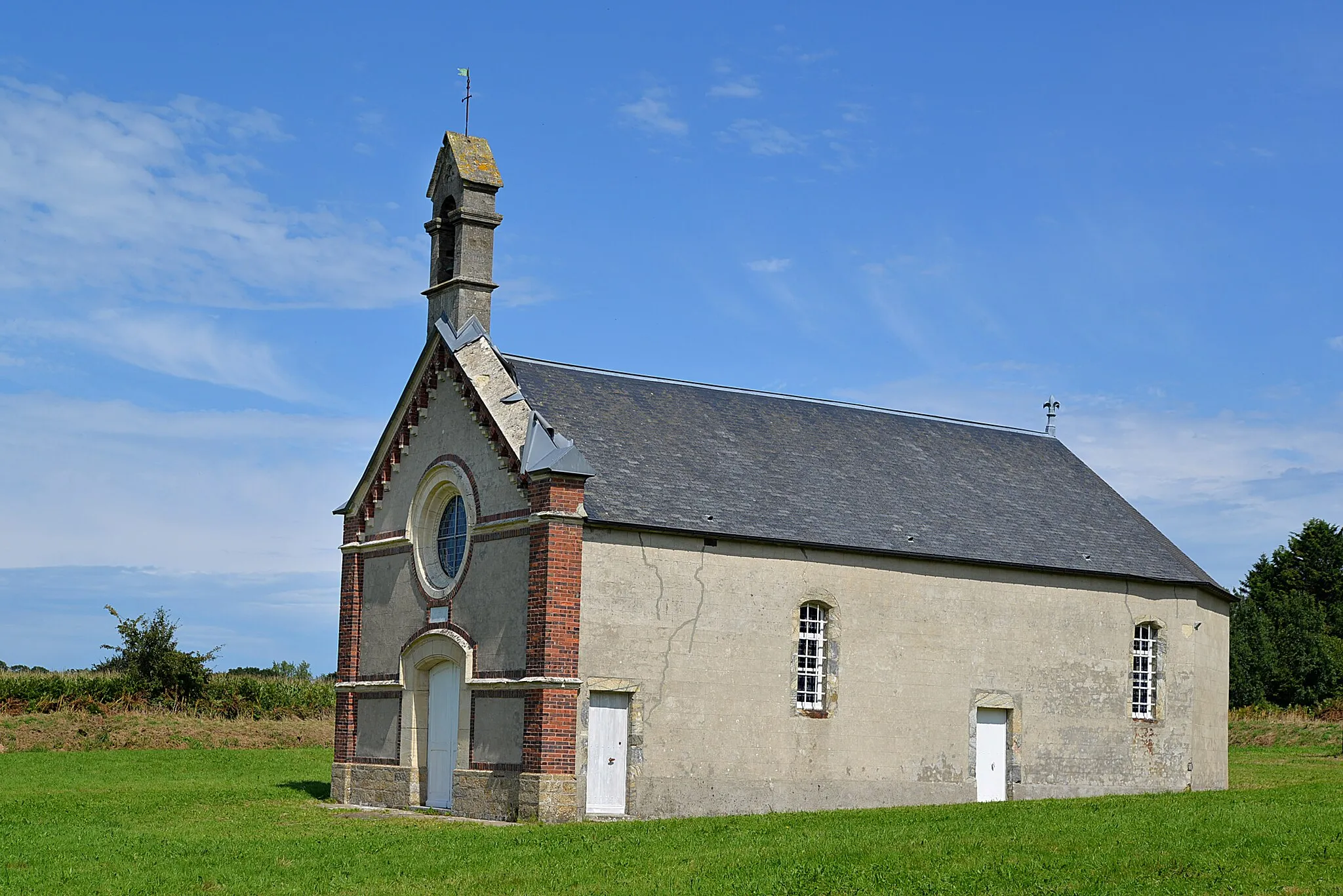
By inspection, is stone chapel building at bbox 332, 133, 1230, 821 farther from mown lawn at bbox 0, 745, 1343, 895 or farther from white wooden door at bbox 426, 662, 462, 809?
mown lawn at bbox 0, 745, 1343, 895

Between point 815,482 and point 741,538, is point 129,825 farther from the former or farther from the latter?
point 815,482

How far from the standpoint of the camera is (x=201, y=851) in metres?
19.6

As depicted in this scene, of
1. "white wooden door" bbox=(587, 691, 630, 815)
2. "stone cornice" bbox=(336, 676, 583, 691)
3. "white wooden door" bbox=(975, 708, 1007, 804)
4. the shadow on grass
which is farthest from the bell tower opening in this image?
"white wooden door" bbox=(975, 708, 1007, 804)

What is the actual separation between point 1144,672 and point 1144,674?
6cm

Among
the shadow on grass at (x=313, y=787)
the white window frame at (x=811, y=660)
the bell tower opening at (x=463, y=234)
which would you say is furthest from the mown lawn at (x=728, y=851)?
the bell tower opening at (x=463, y=234)

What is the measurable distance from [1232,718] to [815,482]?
29889 mm

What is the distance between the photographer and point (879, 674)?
88.2 feet

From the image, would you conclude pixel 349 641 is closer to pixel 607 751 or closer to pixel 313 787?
pixel 313 787

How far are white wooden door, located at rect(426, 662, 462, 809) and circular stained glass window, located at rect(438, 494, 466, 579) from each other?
1.79m

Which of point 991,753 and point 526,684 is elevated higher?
point 526,684

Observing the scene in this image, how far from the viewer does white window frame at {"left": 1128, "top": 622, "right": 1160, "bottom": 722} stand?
30094 millimetres

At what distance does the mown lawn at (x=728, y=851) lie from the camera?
16.0m

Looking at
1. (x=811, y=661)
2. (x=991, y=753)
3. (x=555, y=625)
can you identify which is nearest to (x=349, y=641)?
(x=555, y=625)

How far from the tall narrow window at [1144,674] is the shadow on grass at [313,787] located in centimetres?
1647
